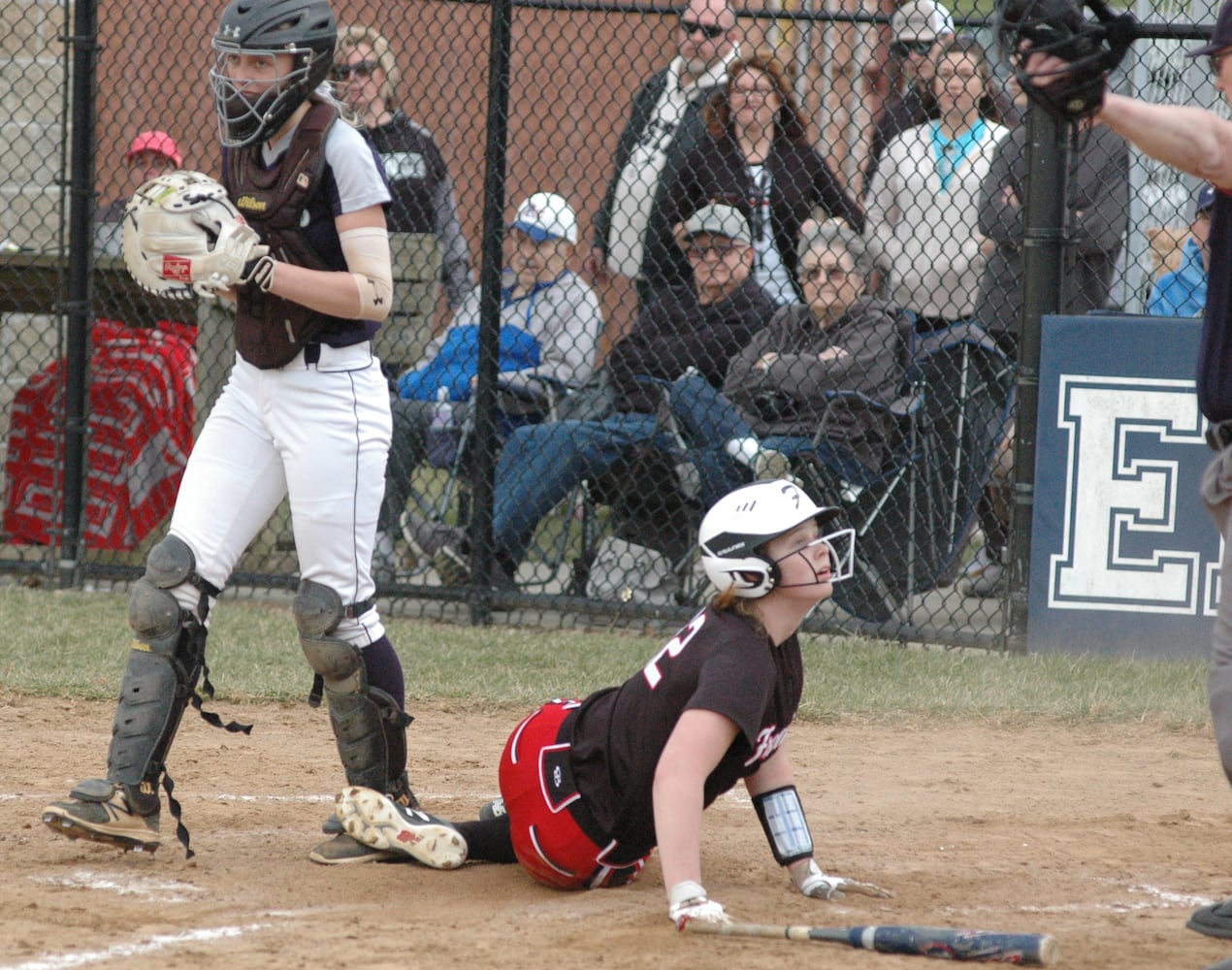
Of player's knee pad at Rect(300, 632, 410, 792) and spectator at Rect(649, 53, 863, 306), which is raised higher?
spectator at Rect(649, 53, 863, 306)

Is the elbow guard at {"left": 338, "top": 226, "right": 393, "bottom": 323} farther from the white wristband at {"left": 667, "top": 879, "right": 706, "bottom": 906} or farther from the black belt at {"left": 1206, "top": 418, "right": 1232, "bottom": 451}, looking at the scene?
the black belt at {"left": 1206, "top": 418, "right": 1232, "bottom": 451}

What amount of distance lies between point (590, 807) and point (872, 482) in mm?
3567

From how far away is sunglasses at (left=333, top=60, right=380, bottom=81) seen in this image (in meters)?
7.73

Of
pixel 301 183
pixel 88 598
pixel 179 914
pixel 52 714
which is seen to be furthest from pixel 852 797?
pixel 88 598

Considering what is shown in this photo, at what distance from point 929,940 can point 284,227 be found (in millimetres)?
2244

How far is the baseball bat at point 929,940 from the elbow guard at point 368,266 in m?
1.65

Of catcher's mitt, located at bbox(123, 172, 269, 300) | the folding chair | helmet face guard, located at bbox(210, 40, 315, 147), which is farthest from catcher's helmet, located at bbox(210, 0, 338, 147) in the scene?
the folding chair

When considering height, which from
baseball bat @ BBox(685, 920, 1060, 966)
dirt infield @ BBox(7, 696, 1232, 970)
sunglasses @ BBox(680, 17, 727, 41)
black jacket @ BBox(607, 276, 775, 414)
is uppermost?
sunglasses @ BBox(680, 17, 727, 41)

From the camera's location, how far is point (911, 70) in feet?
24.1

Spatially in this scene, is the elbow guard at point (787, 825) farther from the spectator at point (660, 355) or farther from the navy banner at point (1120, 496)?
the spectator at point (660, 355)

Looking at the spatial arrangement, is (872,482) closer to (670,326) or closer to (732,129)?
(670,326)

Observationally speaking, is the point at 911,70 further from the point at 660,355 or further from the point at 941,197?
the point at 660,355

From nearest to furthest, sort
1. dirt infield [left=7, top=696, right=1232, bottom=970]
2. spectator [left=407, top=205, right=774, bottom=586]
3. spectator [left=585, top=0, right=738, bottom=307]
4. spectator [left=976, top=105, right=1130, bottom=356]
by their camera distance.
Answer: dirt infield [left=7, top=696, right=1232, bottom=970]
spectator [left=976, top=105, right=1130, bottom=356]
spectator [left=407, top=205, right=774, bottom=586]
spectator [left=585, top=0, right=738, bottom=307]

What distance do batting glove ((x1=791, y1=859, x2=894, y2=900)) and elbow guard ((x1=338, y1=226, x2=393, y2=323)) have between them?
5.44 feet
